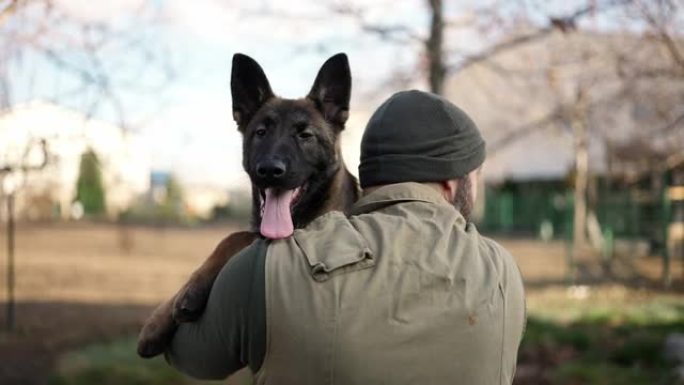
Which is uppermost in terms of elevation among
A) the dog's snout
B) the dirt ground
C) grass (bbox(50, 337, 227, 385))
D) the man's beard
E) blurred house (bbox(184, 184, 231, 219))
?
the dog's snout

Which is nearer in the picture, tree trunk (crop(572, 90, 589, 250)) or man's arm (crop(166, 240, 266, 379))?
man's arm (crop(166, 240, 266, 379))

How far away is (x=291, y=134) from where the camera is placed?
11.9 feet

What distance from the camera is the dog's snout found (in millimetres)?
3178

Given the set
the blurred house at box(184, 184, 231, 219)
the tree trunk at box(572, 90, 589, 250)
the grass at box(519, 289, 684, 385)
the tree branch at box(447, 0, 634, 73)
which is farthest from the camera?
the blurred house at box(184, 184, 231, 219)

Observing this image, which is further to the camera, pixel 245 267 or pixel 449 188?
pixel 449 188

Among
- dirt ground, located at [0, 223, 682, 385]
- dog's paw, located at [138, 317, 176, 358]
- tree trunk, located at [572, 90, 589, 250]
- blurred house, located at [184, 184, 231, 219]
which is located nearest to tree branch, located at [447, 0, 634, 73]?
dirt ground, located at [0, 223, 682, 385]

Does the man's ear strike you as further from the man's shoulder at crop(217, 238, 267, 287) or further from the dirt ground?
the dirt ground

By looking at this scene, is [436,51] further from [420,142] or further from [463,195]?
[420,142]

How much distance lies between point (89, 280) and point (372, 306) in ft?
56.2

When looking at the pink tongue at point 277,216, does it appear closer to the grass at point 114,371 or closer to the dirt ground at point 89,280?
the grass at point 114,371

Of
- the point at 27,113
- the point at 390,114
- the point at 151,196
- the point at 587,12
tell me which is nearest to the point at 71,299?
the point at 27,113

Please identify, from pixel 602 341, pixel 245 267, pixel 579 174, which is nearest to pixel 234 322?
pixel 245 267

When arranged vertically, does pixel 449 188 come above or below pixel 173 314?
above

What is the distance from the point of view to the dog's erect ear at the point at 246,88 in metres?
3.40
